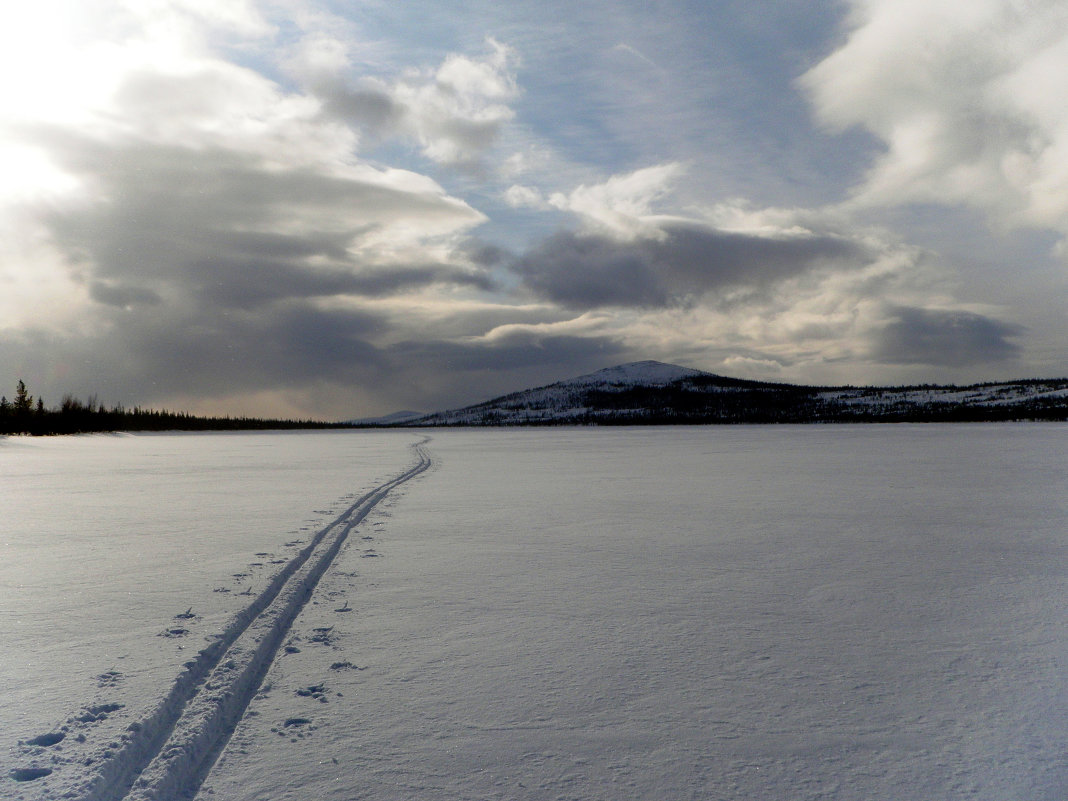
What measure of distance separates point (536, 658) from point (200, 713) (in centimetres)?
185

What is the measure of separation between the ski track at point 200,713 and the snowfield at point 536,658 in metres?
0.01

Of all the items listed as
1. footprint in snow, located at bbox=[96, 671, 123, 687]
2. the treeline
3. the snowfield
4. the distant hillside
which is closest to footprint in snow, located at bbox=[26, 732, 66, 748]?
the snowfield

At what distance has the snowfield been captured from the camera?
9.84 feet

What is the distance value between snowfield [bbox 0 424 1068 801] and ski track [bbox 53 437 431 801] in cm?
1

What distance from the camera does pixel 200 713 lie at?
350 centimetres

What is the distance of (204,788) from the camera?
2881 mm

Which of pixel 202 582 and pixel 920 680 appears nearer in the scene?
pixel 920 680

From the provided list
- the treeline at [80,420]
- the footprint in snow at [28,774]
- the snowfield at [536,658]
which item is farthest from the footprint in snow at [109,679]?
the treeline at [80,420]

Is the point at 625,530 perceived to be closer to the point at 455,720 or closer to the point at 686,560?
the point at 686,560

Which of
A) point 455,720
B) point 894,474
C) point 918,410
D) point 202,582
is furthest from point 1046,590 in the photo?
point 918,410

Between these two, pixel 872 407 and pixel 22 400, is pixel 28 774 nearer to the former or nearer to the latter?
pixel 22 400

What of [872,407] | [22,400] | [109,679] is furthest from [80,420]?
[872,407]

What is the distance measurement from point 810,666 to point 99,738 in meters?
3.71

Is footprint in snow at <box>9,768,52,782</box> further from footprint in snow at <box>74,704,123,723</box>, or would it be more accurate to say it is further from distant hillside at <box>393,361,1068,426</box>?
distant hillside at <box>393,361,1068,426</box>
